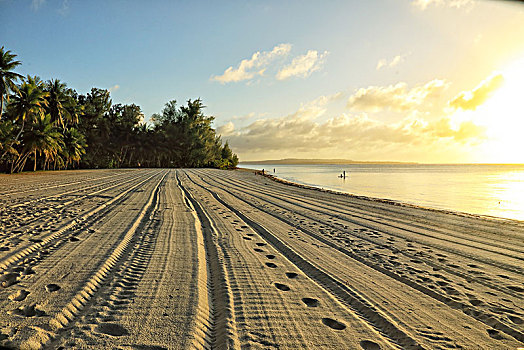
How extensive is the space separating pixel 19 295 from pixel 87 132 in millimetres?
→ 51811

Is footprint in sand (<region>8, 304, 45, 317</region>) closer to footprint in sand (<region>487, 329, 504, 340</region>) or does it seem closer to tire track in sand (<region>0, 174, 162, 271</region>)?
tire track in sand (<region>0, 174, 162, 271</region>)

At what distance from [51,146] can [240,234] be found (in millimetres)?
30935

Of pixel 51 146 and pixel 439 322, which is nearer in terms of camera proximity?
pixel 439 322

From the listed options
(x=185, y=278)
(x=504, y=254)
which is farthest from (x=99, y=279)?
(x=504, y=254)

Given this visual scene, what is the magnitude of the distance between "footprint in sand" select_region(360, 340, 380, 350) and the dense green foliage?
1222 inches

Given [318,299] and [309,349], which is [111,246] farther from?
[309,349]

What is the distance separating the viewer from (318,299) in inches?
102

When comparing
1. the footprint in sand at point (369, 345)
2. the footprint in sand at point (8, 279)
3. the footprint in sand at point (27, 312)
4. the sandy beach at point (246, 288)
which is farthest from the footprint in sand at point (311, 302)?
the footprint in sand at point (8, 279)

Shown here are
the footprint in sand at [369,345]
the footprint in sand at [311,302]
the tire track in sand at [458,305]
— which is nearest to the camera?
the footprint in sand at [369,345]

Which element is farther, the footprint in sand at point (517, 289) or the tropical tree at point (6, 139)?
the tropical tree at point (6, 139)

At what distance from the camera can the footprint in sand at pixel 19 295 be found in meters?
2.28

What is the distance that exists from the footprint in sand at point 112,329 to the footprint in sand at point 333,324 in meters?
1.48

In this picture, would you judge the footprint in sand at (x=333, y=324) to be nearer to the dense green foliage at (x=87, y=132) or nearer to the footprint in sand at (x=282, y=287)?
the footprint in sand at (x=282, y=287)

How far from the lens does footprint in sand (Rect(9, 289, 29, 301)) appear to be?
228cm
